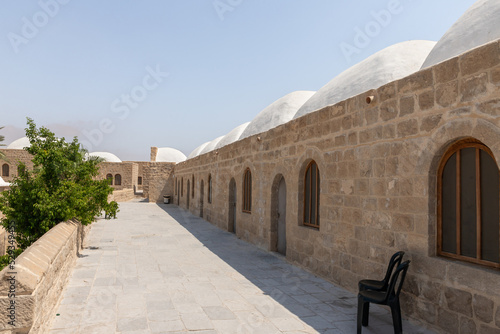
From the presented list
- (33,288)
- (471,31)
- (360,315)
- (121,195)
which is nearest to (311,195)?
(360,315)

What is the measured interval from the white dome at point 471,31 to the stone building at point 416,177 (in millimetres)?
19

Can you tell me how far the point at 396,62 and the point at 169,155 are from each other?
34.7 metres

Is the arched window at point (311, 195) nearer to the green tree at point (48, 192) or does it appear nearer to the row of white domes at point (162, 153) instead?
the green tree at point (48, 192)

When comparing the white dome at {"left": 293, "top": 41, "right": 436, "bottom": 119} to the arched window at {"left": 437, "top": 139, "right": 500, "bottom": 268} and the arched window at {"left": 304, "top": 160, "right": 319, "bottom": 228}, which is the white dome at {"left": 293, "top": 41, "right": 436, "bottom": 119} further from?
the arched window at {"left": 437, "top": 139, "right": 500, "bottom": 268}

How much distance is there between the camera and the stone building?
10.6 feet

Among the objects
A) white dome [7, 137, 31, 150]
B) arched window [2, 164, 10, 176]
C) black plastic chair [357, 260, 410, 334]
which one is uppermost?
white dome [7, 137, 31, 150]

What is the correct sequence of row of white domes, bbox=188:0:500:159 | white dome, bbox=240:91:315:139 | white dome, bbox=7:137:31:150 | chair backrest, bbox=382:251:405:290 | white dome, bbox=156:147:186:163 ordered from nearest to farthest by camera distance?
1. chair backrest, bbox=382:251:405:290
2. row of white domes, bbox=188:0:500:159
3. white dome, bbox=240:91:315:139
4. white dome, bbox=156:147:186:163
5. white dome, bbox=7:137:31:150

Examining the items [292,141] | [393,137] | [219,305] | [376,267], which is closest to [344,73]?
[292,141]

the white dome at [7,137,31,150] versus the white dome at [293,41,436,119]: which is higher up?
the white dome at [7,137,31,150]

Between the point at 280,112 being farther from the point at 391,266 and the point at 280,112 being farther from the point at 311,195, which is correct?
the point at 391,266

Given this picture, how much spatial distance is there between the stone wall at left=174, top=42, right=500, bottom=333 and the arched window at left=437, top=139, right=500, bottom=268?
0.31 ft

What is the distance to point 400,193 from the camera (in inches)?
161

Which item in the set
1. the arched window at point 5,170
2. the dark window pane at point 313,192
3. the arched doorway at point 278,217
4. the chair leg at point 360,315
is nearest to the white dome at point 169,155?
the arched window at point 5,170

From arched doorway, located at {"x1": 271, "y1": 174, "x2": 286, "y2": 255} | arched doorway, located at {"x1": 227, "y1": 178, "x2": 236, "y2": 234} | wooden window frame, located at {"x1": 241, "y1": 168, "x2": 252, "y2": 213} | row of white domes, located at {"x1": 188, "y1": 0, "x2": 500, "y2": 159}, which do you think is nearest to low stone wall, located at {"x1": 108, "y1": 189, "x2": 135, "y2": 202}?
arched doorway, located at {"x1": 227, "y1": 178, "x2": 236, "y2": 234}
